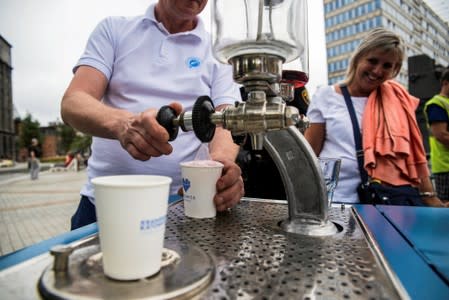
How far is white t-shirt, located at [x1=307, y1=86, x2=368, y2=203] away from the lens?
1391mm

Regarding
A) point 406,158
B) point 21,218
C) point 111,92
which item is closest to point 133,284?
point 111,92

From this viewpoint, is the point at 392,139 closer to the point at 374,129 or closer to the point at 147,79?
the point at 374,129

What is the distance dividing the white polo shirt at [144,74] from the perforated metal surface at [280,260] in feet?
1.20

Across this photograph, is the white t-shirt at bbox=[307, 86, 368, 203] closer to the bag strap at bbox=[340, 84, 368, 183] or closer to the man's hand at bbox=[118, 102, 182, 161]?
the bag strap at bbox=[340, 84, 368, 183]

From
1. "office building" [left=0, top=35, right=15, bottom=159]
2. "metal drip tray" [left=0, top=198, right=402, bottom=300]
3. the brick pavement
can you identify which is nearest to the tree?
"office building" [left=0, top=35, right=15, bottom=159]

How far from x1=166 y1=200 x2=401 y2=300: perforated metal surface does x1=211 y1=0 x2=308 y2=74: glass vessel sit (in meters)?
0.31

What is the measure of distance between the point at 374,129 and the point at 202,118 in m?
1.12

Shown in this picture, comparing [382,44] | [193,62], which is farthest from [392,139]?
[193,62]

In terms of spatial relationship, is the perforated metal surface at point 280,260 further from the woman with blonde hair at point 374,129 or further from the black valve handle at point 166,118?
the woman with blonde hair at point 374,129

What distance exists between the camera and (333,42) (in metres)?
22.9

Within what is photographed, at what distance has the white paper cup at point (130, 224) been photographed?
348mm

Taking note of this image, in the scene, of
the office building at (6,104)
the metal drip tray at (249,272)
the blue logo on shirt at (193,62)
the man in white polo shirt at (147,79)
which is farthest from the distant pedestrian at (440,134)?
the office building at (6,104)

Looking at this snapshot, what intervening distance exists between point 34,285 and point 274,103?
0.39m

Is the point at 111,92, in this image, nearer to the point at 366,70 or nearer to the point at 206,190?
the point at 206,190
